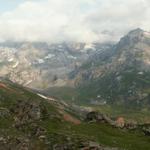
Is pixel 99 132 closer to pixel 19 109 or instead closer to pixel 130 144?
pixel 130 144

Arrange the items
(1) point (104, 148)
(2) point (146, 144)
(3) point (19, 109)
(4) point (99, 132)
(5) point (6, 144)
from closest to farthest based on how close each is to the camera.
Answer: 1. (1) point (104, 148)
2. (5) point (6, 144)
3. (2) point (146, 144)
4. (4) point (99, 132)
5. (3) point (19, 109)

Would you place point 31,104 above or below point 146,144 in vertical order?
above

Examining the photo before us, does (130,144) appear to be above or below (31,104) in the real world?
below

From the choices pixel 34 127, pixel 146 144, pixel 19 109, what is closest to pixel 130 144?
pixel 146 144

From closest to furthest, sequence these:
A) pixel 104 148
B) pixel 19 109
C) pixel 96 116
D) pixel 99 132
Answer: pixel 104 148
pixel 99 132
pixel 19 109
pixel 96 116

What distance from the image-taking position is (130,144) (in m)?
87.4

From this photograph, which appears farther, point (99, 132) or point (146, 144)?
point (99, 132)

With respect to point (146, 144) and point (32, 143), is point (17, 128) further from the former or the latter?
point (146, 144)

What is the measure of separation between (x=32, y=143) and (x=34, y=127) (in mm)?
11192

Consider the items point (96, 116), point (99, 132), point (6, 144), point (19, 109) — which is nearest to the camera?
point (6, 144)

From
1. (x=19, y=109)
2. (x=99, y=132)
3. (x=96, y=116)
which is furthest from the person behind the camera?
(x=96, y=116)

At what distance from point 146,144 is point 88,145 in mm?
17144

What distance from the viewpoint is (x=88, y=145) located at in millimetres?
79875

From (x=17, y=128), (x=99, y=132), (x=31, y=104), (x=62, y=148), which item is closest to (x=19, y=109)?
(x=31, y=104)
